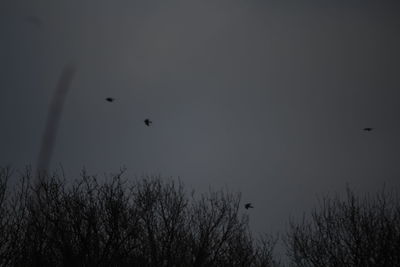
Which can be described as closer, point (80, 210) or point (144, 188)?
point (80, 210)

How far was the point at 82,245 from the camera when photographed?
12.3m

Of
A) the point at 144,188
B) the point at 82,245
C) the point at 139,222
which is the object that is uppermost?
the point at 144,188

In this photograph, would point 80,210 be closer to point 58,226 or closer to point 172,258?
point 58,226

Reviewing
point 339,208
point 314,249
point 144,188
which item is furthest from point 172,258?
point 339,208

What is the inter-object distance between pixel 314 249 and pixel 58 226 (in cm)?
1116

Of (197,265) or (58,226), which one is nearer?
(58,226)

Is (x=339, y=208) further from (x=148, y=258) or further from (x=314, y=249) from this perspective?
(x=148, y=258)

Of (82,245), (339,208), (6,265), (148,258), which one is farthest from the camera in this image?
(339,208)

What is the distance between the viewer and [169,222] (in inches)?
628

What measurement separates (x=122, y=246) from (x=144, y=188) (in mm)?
3878

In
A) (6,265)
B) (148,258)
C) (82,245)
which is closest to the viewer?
(6,265)

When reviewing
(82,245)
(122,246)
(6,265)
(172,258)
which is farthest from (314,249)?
(6,265)

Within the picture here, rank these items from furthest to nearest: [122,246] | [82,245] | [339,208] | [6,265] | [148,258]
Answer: [339,208]
[148,258]
[122,246]
[82,245]
[6,265]

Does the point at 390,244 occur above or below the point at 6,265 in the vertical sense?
above
